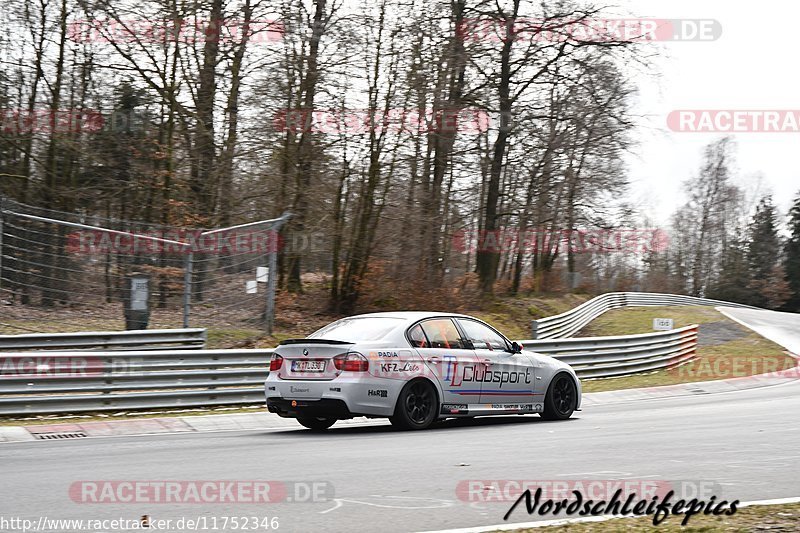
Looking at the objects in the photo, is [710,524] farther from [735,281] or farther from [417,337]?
[735,281]

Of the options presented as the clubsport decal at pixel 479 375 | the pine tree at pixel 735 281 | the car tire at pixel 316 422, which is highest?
the pine tree at pixel 735 281

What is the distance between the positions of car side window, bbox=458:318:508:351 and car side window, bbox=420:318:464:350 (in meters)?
0.20

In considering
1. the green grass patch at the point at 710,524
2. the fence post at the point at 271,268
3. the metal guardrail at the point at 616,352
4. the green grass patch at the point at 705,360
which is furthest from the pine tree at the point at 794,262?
the green grass patch at the point at 710,524

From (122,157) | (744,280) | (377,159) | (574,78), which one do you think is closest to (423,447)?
(377,159)

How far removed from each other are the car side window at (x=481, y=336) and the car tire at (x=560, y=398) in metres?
1.07

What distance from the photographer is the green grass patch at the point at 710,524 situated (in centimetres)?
608

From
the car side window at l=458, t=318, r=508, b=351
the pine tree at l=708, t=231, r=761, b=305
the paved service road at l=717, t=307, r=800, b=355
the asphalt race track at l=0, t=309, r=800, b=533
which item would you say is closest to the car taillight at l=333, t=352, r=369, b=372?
the asphalt race track at l=0, t=309, r=800, b=533

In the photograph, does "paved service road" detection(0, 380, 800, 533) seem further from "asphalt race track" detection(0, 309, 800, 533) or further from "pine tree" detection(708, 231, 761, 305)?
"pine tree" detection(708, 231, 761, 305)

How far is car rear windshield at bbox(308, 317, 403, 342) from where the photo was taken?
39.8ft

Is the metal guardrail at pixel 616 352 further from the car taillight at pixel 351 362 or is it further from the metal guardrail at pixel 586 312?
the car taillight at pixel 351 362

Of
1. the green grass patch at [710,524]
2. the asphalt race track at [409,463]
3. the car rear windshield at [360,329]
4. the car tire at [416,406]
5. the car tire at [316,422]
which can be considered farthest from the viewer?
the car tire at [316,422]

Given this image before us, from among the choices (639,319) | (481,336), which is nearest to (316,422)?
(481,336)

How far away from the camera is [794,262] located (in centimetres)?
8012

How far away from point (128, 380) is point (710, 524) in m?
9.82
